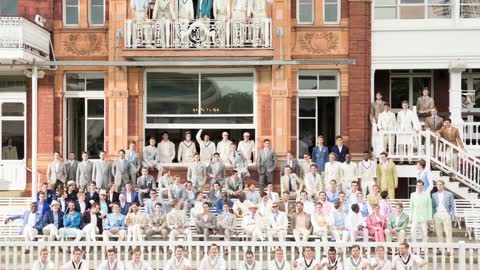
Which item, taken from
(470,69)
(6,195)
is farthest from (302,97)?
(6,195)

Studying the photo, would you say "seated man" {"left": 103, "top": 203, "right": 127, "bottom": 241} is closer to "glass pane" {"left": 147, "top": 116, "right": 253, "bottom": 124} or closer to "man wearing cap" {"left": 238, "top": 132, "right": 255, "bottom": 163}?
"man wearing cap" {"left": 238, "top": 132, "right": 255, "bottom": 163}

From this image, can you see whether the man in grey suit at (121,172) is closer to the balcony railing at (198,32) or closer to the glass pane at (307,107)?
the balcony railing at (198,32)

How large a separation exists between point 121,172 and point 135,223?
301 centimetres

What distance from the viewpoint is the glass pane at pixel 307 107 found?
2505 cm

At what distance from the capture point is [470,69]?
1024 inches

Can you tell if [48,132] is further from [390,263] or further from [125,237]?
[390,263]

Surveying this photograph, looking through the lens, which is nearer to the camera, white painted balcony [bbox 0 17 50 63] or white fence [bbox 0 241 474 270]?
white fence [bbox 0 241 474 270]

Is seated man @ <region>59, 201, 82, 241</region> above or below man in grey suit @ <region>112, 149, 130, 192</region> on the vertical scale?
below

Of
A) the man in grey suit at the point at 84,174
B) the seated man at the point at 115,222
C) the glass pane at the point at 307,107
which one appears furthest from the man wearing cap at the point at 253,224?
the glass pane at the point at 307,107

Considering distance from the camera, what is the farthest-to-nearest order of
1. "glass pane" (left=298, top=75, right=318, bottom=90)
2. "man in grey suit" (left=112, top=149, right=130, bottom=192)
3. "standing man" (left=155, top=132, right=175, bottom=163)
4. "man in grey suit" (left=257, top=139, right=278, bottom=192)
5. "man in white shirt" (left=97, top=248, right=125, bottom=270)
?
"glass pane" (left=298, top=75, right=318, bottom=90) < "standing man" (left=155, top=132, right=175, bottom=163) < "man in grey suit" (left=257, top=139, right=278, bottom=192) < "man in grey suit" (left=112, top=149, right=130, bottom=192) < "man in white shirt" (left=97, top=248, right=125, bottom=270)

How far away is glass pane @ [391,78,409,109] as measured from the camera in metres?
26.3

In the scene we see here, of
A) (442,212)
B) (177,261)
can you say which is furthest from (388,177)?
(177,261)

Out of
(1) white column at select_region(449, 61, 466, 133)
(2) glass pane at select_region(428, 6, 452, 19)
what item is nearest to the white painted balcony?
(2) glass pane at select_region(428, 6, 452, 19)

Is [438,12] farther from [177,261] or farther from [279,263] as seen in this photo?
[177,261]
